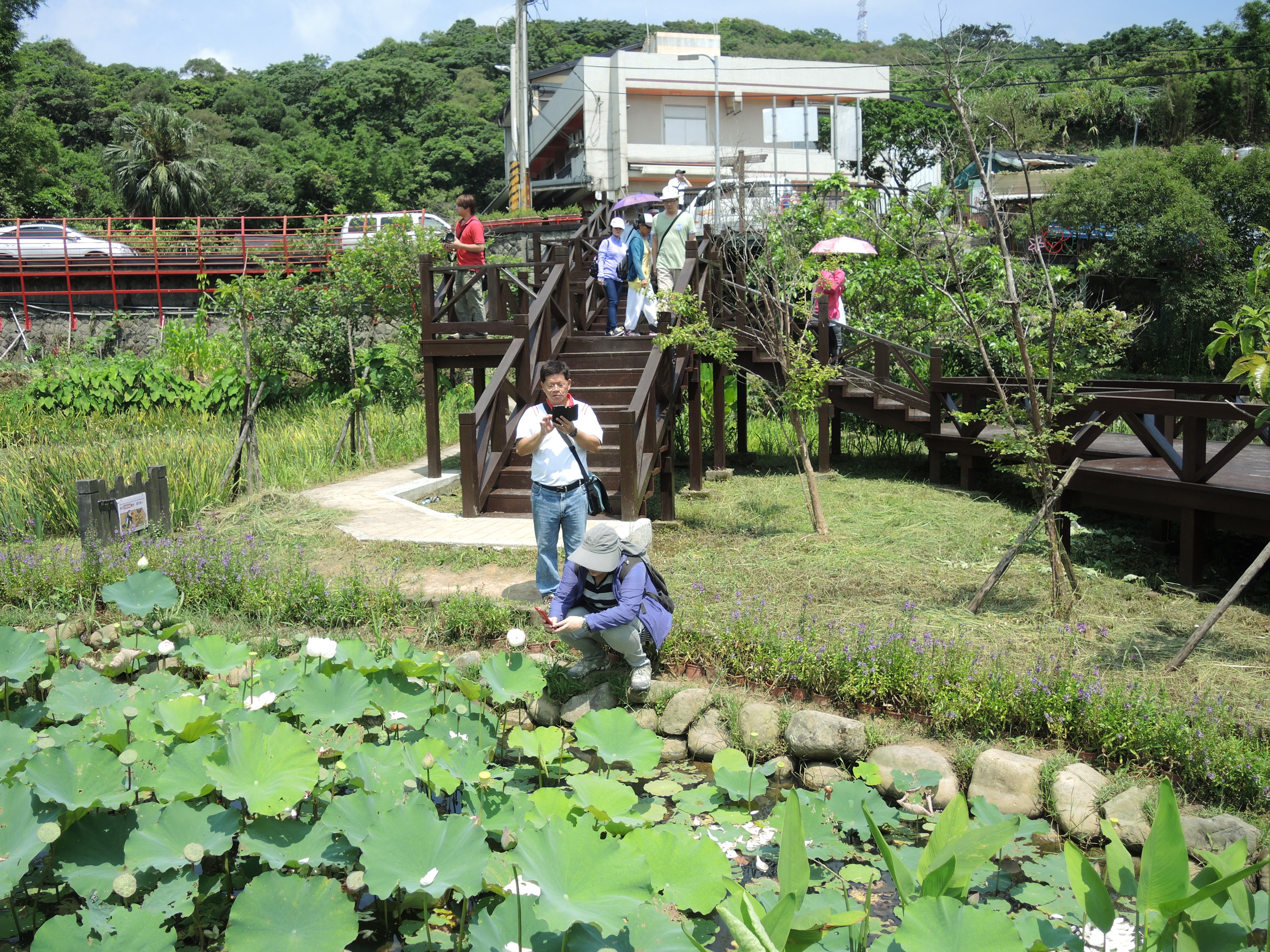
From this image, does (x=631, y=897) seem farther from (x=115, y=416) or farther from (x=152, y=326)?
(x=152, y=326)

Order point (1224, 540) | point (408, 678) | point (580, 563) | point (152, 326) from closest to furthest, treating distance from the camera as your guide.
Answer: point (408, 678)
point (580, 563)
point (1224, 540)
point (152, 326)

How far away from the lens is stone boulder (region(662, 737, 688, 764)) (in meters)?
4.85

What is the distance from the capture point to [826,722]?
180 inches

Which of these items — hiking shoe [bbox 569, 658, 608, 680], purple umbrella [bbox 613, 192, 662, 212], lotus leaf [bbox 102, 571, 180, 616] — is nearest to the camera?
lotus leaf [bbox 102, 571, 180, 616]

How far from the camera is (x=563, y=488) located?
5.75 m

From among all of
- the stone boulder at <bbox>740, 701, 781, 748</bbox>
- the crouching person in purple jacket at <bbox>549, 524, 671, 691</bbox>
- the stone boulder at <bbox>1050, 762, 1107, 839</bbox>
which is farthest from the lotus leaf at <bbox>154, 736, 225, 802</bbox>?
the stone boulder at <bbox>1050, 762, 1107, 839</bbox>

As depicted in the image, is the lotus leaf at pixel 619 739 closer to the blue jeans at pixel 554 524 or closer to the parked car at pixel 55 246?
the blue jeans at pixel 554 524

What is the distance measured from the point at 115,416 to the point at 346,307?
5.12 meters

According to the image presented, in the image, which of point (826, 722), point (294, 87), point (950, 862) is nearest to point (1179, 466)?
point (826, 722)

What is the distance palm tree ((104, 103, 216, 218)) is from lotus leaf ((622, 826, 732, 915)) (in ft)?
130

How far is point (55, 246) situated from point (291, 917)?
89.7 ft

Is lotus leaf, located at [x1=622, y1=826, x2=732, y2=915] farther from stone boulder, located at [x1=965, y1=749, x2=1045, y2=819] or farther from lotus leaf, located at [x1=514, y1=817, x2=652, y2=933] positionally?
stone boulder, located at [x1=965, y1=749, x2=1045, y2=819]

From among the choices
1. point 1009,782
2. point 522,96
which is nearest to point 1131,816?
point 1009,782

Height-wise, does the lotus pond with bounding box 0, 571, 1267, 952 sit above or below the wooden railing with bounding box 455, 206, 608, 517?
below
